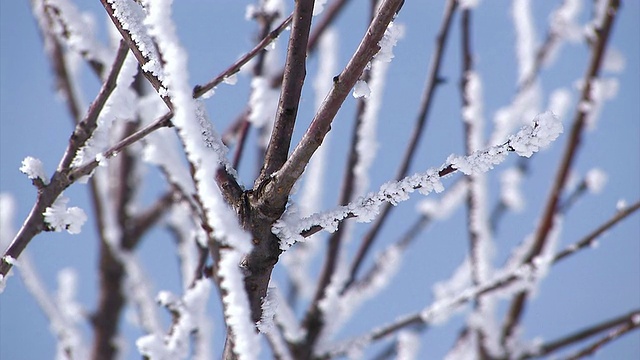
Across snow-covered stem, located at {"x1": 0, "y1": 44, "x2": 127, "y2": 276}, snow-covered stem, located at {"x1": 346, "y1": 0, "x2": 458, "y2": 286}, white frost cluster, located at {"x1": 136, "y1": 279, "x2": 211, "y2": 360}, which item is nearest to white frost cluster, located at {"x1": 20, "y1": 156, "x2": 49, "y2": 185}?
snow-covered stem, located at {"x1": 0, "y1": 44, "x2": 127, "y2": 276}

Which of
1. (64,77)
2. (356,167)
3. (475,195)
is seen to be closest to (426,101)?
(356,167)

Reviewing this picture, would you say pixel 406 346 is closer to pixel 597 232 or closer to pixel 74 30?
pixel 597 232

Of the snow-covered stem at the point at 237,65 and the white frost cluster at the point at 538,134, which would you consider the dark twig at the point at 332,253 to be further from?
the white frost cluster at the point at 538,134

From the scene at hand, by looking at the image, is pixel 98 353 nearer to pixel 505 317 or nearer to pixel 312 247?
pixel 312 247

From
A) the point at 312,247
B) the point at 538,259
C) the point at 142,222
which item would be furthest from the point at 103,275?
the point at 538,259

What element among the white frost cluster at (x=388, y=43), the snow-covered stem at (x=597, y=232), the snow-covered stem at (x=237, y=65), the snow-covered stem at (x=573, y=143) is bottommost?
the white frost cluster at (x=388, y=43)

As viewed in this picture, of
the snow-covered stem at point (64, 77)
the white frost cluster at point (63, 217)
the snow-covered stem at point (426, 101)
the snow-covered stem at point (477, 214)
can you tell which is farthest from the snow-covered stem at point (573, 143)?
the snow-covered stem at point (64, 77)
